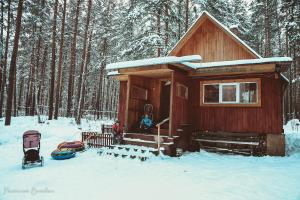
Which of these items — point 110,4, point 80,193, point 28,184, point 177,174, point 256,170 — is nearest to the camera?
point 80,193

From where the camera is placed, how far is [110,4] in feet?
115

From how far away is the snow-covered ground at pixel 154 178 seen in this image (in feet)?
21.6

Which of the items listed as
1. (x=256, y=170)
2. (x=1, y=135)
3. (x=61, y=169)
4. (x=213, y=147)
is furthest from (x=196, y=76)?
(x=1, y=135)

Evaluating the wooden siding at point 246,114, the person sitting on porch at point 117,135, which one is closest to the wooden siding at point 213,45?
the wooden siding at point 246,114

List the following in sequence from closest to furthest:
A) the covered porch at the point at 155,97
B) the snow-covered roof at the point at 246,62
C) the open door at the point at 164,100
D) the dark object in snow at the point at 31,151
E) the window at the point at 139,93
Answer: the dark object in snow at the point at 31,151 → the snow-covered roof at the point at 246,62 → the covered porch at the point at 155,97 → the window at the point at 139,93 → the open door at the point at 164,100

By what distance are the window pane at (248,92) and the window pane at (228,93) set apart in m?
0.39

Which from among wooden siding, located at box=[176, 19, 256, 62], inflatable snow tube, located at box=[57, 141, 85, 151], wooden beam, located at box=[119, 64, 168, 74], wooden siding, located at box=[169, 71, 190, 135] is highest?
wooden siding, located at box=[176, 19, 256, 62]

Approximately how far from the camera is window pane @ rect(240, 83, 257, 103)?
42.2 ft

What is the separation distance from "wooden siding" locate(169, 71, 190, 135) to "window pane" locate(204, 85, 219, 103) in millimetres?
1089

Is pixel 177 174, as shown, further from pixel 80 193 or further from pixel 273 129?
pixel 273 129

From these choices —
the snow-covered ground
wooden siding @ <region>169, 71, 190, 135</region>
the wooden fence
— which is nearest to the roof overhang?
wooden siding @ <region>169, 71, 190, 135</region>

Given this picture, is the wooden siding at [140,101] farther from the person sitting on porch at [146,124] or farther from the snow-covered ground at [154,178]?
the snow-covered ground at [154,178]

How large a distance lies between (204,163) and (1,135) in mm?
13364

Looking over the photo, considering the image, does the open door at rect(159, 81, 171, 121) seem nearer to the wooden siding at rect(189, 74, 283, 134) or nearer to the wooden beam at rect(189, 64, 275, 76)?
the wooden siding at rect(189, 74, 283, 134)
